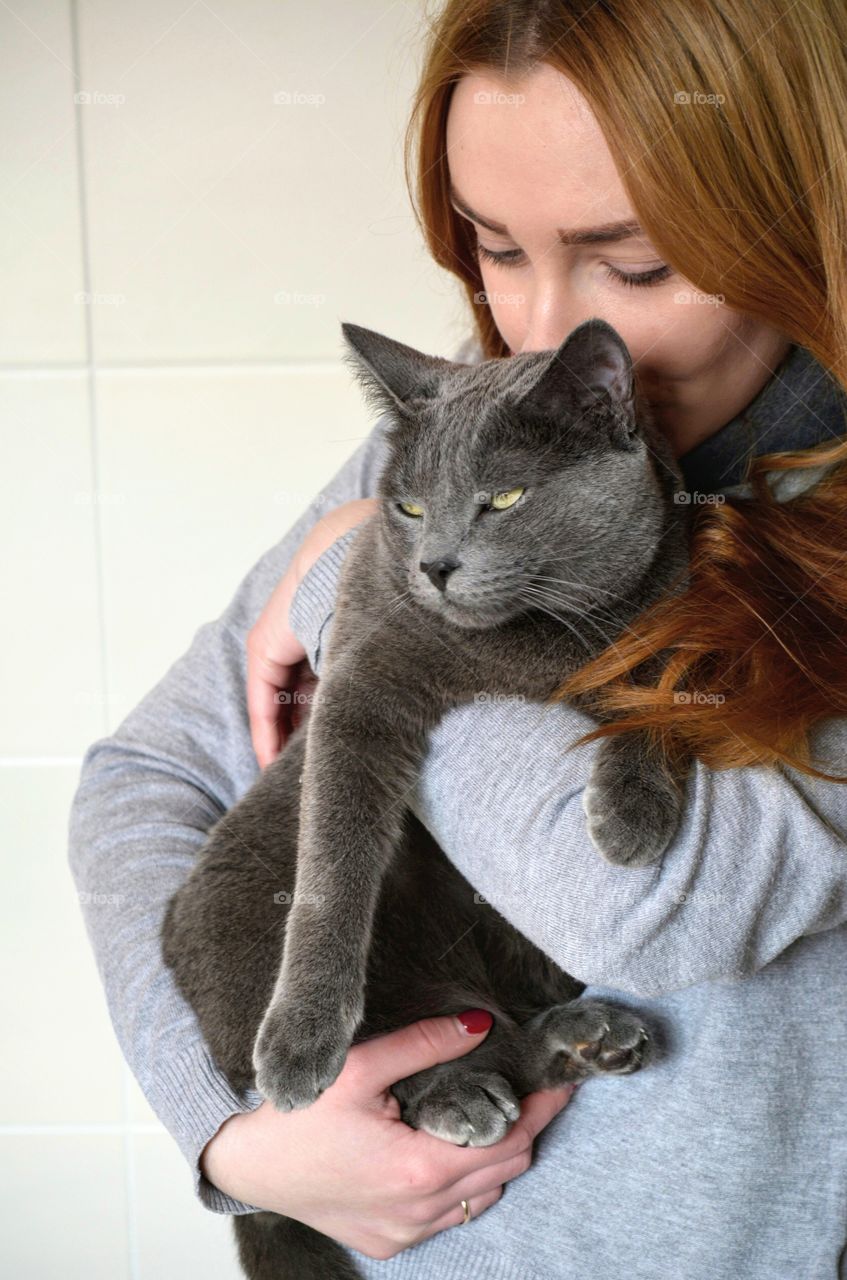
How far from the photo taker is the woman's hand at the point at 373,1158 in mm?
947

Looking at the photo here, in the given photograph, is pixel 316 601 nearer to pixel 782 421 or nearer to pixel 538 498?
pixel 538 498

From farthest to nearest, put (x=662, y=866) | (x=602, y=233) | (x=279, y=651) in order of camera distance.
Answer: (x=279, y=651), (x=602, y=233), (x=662, y=866)

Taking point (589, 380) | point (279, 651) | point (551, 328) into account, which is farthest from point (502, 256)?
point (279, 651)

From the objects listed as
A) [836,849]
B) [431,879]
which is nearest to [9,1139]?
[431,879]

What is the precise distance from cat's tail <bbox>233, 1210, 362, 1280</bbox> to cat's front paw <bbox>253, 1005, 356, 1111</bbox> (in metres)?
0.25

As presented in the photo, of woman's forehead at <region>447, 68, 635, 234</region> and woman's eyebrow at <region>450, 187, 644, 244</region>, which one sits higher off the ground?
woman's forehead at <region>447, 68, 635, 234</region>

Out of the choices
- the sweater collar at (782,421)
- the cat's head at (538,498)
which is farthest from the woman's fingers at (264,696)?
the sweater collar at (782,421)

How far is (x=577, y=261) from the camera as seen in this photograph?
100 cm

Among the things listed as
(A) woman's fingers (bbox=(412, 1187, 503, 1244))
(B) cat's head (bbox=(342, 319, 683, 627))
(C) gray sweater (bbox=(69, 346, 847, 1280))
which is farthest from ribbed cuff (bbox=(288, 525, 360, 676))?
(A) woman's fingers (bbox=(412, 1187, 503, 1244))

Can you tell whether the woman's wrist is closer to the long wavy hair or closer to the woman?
the woman

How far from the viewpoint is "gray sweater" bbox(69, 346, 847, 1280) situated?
836 mm

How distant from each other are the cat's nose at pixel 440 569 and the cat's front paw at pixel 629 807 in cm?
20

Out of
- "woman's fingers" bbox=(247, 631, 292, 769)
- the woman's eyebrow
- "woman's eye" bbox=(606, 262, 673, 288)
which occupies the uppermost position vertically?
the woman's eyebrow

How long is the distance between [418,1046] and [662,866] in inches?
12.0
